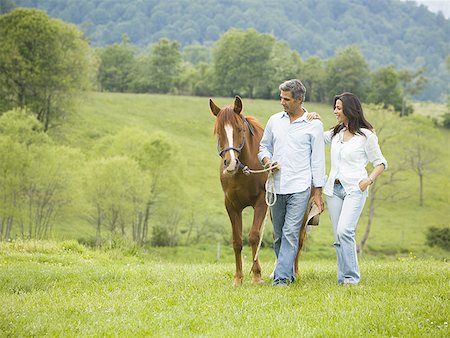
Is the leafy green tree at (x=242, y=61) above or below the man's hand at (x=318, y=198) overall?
above

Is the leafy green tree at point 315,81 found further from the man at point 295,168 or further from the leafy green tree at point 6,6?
the man at point 295,168

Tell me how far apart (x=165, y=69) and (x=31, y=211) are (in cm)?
6195

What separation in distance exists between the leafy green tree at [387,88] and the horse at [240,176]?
81911mm

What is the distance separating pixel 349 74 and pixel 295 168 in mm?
82401

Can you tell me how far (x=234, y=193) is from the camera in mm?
8867

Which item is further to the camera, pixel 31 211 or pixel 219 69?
pixel 219 69

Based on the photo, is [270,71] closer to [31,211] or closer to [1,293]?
[31,211]

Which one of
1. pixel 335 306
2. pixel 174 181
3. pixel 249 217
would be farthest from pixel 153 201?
pixel 335 306

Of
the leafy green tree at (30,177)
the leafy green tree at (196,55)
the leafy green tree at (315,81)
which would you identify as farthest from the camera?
the leafy green tree at (196,55)

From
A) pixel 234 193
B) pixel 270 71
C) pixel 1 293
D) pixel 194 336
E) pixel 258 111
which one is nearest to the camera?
pixel 194 336

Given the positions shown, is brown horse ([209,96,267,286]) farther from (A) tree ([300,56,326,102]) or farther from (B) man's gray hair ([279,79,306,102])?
(A) tree ([300,56,326,102])

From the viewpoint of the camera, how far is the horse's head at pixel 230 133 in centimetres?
813

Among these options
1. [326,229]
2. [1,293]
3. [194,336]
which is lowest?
[326,229]

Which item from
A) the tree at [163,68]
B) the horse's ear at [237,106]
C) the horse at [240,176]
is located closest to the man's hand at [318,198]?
the horse at [240,176]
